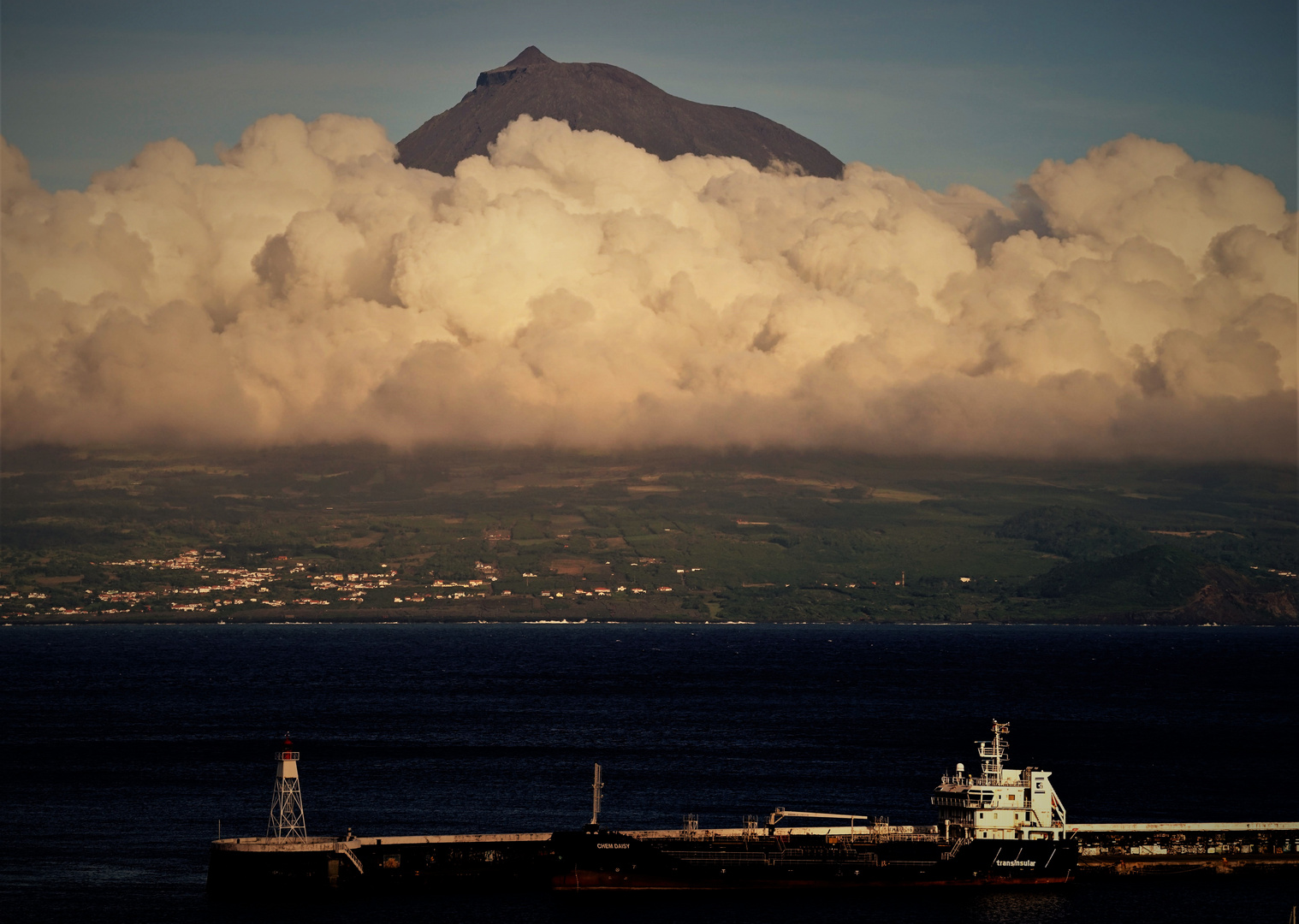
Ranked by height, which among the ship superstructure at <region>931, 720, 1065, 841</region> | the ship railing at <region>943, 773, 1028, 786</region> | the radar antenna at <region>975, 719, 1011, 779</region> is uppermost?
the radar antenna at <region>975, 719, 1011, 779</region>

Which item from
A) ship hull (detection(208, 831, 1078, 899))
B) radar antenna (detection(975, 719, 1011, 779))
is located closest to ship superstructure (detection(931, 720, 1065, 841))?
radar antenna (detection(975, 719, 1011, 779))

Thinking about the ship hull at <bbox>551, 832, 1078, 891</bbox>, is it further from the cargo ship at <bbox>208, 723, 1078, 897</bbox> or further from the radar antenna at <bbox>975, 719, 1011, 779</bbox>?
the radar antenna at <bbox>975, 719, 1011, 779</bbox>

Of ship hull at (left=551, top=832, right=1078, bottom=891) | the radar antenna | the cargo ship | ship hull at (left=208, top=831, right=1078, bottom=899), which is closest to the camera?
the cargo ship

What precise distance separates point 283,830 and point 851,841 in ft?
163

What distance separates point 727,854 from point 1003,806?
22670 mm

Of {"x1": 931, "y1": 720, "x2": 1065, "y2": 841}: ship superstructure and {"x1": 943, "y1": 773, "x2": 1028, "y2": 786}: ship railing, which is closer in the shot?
{"x1": 931, "y1": 720, "x2": 1065, "y2": 841}: ship superstructure

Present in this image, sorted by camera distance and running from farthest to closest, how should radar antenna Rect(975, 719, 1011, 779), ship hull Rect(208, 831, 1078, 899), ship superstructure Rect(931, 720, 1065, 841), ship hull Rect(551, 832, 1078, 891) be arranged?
radar antenna Rect(975, 719, 1011, 779)
ship superstructure Rect(931, 720, 1065, 841)
ship hull Rect(551, 832, 1078, 891)
ship hull Rect(208, 831, 1078, 899)

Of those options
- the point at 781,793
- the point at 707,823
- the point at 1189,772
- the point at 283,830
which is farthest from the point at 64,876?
the point at 1189,772

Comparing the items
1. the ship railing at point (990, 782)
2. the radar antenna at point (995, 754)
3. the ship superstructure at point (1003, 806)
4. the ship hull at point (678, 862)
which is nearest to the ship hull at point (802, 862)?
the ship hull at point (678, 862)

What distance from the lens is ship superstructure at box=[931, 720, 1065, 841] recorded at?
12631 cm

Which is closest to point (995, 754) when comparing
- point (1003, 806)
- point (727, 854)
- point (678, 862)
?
point (1003, 806)

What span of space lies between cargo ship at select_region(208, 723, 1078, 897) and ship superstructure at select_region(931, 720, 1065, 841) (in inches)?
3.4

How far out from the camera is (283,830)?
13738 cm

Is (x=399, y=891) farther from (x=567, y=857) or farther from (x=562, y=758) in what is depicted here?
(x=562, y=758)
